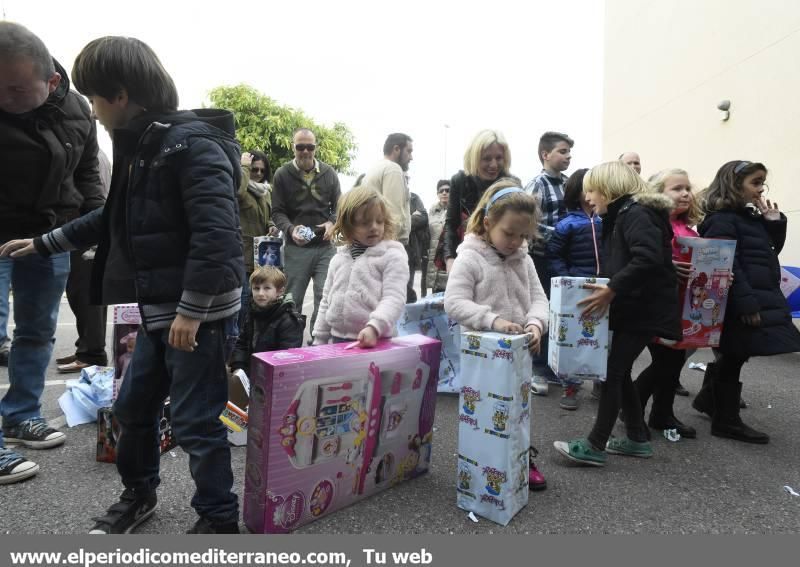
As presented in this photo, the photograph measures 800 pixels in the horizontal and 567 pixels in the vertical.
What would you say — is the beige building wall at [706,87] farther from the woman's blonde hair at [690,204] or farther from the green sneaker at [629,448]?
the green sneaker at [629,448]

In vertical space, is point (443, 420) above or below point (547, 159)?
below

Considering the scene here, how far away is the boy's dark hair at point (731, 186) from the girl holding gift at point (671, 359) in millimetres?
136

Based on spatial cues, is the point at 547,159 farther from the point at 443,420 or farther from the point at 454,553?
the point at 454,553

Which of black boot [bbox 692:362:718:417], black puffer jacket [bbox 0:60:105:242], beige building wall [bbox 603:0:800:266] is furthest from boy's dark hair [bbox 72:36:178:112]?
beige building wall [bbox 603:0:800:266]

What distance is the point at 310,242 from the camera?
182 inches

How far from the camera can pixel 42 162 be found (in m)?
2.51

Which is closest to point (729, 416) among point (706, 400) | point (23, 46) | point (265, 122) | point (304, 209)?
point (706, 400)

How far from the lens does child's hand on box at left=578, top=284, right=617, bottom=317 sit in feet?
8.59

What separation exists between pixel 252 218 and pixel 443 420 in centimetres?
294

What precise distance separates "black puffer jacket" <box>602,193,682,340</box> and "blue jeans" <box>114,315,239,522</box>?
1888mm

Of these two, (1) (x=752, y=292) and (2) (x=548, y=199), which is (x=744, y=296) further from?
(2) (x=548, y=199)

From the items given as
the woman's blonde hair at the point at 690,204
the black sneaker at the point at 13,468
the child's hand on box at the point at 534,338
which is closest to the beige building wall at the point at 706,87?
the woman's blonde hair at the point at 690,204

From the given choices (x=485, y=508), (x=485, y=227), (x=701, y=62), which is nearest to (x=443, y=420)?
(x=485, y=508)

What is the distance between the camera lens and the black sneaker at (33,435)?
109 inches
